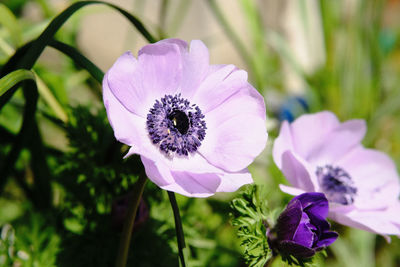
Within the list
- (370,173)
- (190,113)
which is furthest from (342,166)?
(190,113)

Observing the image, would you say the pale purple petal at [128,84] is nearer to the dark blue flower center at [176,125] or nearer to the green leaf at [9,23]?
the dark blue flower center at [176,125]

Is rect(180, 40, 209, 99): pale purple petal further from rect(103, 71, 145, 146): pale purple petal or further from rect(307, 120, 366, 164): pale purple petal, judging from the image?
rect(307, 120, 366, 164): pale purple petal

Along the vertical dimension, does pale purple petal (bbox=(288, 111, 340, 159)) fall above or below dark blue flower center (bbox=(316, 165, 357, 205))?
above

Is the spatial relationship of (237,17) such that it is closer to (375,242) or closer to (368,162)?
(375,242)

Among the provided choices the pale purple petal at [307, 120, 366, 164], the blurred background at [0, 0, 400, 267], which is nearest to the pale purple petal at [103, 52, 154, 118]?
the blurred background at [0, 0, 400, 267]

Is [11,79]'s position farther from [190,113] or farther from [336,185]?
[336,185]

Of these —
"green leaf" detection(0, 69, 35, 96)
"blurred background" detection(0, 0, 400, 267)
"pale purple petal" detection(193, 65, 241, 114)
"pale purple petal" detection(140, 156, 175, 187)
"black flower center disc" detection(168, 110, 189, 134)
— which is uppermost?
"green leaf" detection(0, 69, 35, 96)

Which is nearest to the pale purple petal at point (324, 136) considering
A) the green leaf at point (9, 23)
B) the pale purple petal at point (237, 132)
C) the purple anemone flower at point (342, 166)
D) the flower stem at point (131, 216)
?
the purple anemone flower at point (342, 166)

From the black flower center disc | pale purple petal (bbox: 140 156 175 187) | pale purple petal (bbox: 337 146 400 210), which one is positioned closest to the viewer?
pale purple petal (bbox: 140 156 175 187)
